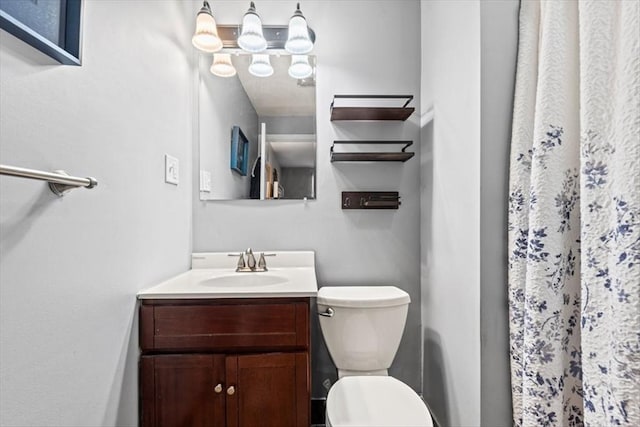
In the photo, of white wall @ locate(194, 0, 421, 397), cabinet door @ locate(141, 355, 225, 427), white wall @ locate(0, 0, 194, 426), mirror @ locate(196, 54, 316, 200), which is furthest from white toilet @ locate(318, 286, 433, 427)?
white wall @ locate(0, 0, 194, 426)

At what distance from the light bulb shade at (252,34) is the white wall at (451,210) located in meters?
0.90

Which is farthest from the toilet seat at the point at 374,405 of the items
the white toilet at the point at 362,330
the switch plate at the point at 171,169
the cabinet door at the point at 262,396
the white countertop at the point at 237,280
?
the switch plate at the point at 171,169

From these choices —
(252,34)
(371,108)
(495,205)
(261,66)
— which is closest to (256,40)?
(252,34)

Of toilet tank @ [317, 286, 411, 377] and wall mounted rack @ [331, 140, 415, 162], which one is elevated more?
wall mounted rack @ [331, 140, 415, 162]

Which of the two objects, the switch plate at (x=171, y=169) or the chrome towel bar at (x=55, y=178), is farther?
the switch plate at (x=171, y=169)

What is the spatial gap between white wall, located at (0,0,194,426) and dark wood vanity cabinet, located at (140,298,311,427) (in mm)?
77

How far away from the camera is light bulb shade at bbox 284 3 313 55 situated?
1.66m

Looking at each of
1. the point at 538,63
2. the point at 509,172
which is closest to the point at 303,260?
the point at 509,172

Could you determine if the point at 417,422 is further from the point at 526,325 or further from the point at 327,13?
the point at 327,13

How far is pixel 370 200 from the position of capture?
70.2 inches

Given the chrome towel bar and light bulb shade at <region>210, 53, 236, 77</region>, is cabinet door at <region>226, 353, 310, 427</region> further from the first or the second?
light bulb shade at <region>210, 53, 236, 77</region>

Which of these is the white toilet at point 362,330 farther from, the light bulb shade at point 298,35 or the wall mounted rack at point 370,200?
the light bulb shade at point 298,35

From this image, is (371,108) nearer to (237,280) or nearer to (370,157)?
(370,157)

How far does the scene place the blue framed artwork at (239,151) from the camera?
1783 millimetres
